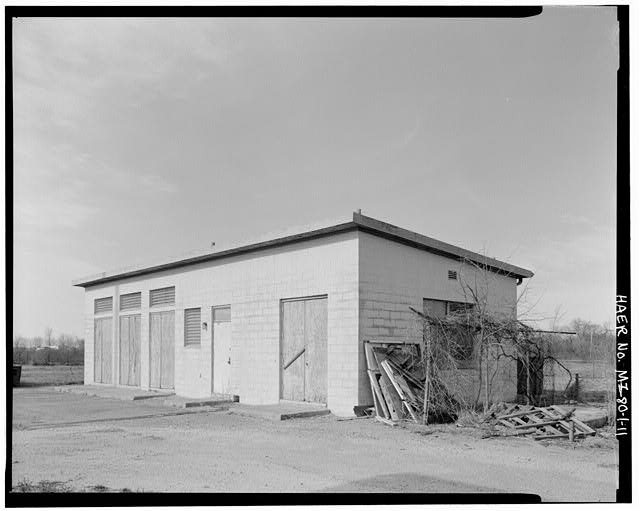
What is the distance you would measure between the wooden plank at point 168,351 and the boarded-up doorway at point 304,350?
19.7 ft

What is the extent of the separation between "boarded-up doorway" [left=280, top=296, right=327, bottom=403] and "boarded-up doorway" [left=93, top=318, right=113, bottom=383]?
35.6 ft

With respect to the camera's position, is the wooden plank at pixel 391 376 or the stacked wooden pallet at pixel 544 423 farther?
the wooden plank at pixel 391 376

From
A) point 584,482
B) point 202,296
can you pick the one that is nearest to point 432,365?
point 584,482

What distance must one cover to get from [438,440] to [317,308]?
4860 millimetres

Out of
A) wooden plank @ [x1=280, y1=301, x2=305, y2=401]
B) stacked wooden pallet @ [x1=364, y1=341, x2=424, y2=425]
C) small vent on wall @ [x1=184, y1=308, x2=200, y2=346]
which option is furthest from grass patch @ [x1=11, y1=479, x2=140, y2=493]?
small vent on wall @ [x1=184, y1=308, x2=200, y2=346]

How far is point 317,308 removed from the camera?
1488 centimetres

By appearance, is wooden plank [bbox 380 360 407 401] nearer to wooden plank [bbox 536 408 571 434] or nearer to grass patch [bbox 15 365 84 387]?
wooden plank [bbox 536 408 571 434]

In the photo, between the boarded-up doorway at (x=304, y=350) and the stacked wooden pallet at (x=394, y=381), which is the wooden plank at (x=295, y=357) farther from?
the stacked wooden pallet at (x=394, y=381)

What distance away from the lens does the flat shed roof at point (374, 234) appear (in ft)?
45.9

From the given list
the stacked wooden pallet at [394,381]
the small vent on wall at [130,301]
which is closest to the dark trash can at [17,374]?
the small vent on wall at [130,301]

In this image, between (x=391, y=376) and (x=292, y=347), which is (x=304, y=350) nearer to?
(x=292, y=347)

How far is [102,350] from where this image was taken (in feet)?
81.3

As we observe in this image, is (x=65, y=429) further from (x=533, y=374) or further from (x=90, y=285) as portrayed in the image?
(x=90, y=285)

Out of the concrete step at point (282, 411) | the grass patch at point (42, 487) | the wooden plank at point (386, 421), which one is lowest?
the concrete step at point (282, 411)
